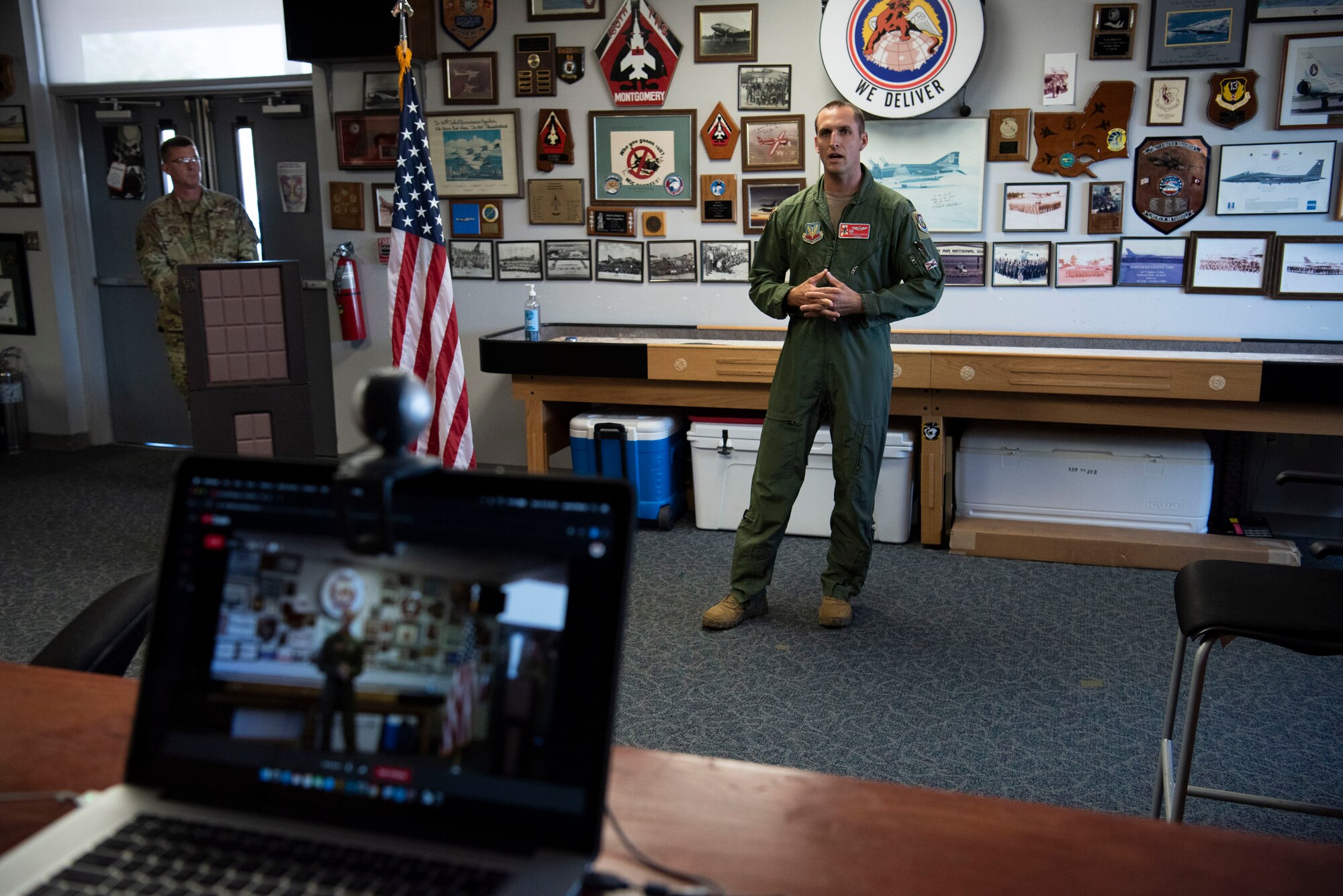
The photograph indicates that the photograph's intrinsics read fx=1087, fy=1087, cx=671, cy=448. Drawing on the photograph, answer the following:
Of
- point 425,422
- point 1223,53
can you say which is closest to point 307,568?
point 425,422

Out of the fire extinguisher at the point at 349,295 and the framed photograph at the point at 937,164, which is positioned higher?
the framed photograph at the point at 937,164

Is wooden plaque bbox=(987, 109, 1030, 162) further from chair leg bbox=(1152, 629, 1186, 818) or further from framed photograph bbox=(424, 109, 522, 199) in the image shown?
chair leg bbox=(1152, 629, 1186, 818)

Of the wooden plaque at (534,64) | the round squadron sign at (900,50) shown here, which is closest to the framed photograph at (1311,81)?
the round squadron sign at (900,50)

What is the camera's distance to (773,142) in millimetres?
4918

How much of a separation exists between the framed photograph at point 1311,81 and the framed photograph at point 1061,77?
78 centimetres

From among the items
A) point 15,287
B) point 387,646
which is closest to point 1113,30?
point 387,646

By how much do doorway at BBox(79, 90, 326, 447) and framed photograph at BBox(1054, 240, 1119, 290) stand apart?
144 inches

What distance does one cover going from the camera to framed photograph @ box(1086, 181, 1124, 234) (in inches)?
180

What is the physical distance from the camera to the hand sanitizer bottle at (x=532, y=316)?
5.13 meters

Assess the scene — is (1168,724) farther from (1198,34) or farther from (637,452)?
(1198,34)

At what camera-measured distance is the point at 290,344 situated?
14.3 feet

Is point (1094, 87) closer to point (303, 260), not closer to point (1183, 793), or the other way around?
point (1183, 793)

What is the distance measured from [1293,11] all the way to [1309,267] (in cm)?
101

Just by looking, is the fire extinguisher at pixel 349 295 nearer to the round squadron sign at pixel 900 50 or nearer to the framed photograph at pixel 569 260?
the framed photograph at pixel 569 260
